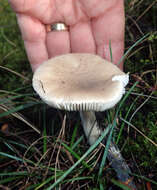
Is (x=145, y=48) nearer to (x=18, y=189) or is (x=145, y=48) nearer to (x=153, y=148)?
(x=153, y=148)

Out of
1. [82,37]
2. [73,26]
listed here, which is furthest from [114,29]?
[73,26]

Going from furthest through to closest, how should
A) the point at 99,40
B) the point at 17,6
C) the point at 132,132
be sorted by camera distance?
the point at 99,40
the point at 17,6
the point at 132,132

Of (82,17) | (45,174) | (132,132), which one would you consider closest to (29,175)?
(45,174)

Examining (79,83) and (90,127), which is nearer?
(79,83)

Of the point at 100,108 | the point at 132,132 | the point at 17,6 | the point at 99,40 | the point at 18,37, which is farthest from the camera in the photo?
the point at 18,37

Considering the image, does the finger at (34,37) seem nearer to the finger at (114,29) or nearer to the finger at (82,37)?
the finger at (82,37)

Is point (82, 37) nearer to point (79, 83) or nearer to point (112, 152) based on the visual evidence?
point (79, 83)

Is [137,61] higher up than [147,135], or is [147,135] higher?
[137,61]

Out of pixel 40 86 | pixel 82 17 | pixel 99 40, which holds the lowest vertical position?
pixel 40 86
